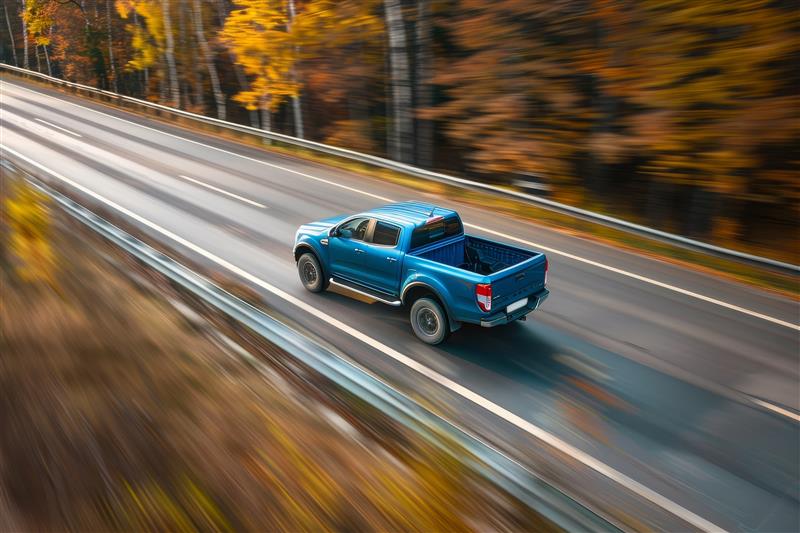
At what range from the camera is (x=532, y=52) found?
17.3 metres

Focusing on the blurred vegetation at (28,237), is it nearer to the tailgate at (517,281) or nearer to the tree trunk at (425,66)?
the tailgate at (517,281)

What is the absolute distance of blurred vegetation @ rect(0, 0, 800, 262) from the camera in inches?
505

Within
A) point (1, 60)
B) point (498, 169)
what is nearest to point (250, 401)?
point (498, 169)

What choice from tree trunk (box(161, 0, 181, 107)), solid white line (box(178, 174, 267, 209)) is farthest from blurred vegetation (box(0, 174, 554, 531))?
tree trunk (box(161, 0, 181, 107))

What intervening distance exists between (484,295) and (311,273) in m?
3.44

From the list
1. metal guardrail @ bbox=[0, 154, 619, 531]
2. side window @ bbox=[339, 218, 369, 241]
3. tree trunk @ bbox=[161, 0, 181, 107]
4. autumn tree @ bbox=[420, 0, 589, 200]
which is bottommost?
metal guardrail @ bbox=[0, 154, 619, 531]

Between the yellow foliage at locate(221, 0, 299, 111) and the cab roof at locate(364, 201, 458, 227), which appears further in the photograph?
the yellow foliage at locate(221, 0, 299, 111)

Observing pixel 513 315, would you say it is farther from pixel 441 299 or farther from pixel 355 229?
pixel 355 229

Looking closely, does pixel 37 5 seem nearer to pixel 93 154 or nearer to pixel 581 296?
pixel 93 154

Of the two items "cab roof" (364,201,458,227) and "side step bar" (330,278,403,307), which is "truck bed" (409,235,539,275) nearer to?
"cab roof" (364,201,458,227)

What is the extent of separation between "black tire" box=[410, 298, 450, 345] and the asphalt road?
162 millimetres

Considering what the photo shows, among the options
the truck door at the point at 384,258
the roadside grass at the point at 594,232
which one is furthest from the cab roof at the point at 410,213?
the roadside grass at the point at 594,232

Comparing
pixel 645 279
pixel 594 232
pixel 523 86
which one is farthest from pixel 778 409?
pixel 523 86

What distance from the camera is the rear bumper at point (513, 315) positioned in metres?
7.73
